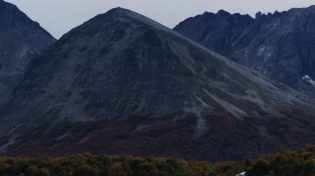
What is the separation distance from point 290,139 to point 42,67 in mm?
75970

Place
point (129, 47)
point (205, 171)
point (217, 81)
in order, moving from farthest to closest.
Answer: point (129, 47) → point (217, 81) → point (205, 171)

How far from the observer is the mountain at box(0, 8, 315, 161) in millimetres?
86500

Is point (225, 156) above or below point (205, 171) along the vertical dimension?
below

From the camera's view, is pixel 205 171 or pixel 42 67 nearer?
pixel 205 171

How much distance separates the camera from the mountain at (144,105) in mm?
86500

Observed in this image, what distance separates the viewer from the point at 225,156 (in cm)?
8156

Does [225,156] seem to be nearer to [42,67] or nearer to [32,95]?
[32,95]

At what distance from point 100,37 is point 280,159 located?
11308cm

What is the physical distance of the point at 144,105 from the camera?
332ft

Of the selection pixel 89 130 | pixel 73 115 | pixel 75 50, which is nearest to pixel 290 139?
pixel 89 130

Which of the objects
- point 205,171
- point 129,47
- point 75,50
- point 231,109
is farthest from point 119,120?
A: point 205,171

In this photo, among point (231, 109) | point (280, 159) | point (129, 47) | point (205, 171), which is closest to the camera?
point (280, 159)

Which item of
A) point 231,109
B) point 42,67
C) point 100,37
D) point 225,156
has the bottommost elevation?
point 225,156

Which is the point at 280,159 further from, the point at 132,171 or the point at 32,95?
the point at 32,95
